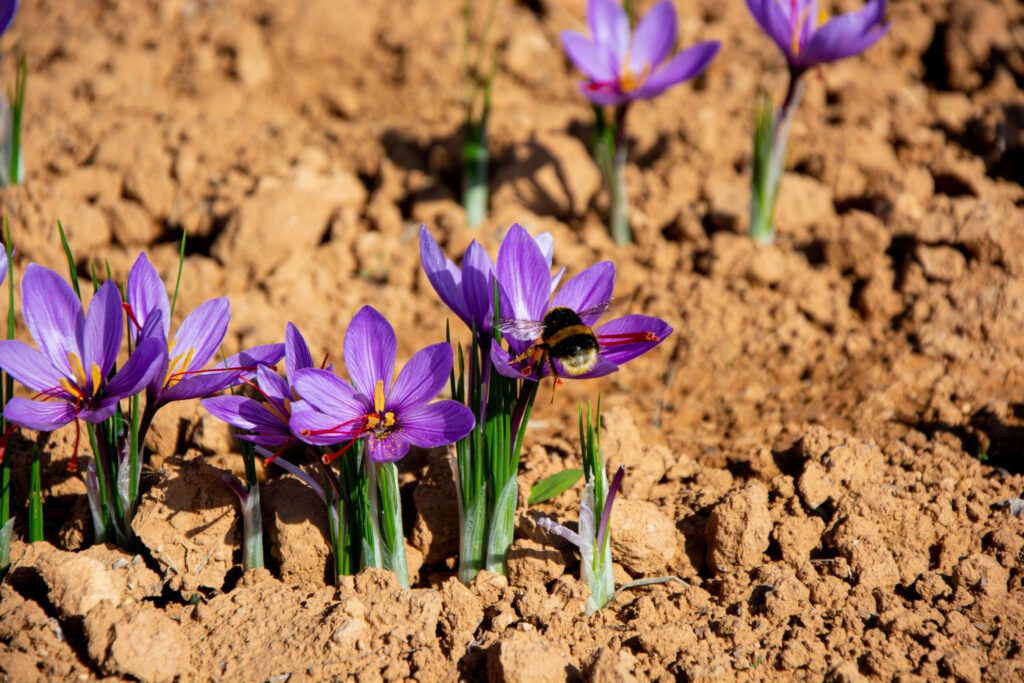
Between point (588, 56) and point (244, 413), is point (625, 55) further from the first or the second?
point (244, 413)

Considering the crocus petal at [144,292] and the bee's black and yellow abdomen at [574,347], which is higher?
the crocus petal at [144,292]

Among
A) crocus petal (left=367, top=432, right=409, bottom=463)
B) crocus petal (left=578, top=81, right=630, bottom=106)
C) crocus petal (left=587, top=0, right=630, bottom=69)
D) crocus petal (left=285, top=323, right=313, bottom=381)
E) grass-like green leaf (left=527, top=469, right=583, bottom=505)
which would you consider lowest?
grass-like green leaf (left=527, top=469, right=583, bottom=505)

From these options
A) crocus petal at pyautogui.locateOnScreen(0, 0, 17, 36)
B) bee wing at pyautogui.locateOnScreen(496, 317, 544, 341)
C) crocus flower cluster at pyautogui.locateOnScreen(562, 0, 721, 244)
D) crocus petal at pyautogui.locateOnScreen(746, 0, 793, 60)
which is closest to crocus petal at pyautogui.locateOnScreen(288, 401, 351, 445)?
bee wing at pyautogui.locateOnScreen(496, 317, 544, 341)

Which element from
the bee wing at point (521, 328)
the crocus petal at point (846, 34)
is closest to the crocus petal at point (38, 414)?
the bee wing at point (521, 328)

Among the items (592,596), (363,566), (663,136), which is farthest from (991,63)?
(363,566)

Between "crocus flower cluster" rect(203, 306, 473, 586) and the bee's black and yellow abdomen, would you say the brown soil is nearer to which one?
"crocus flower cluster" rect(203, 306, 473, 586)

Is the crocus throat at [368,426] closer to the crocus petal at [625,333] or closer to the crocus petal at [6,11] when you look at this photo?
the crocus petal at [625,333]

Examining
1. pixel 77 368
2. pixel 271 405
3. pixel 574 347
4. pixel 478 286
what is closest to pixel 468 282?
pixel 478 286
